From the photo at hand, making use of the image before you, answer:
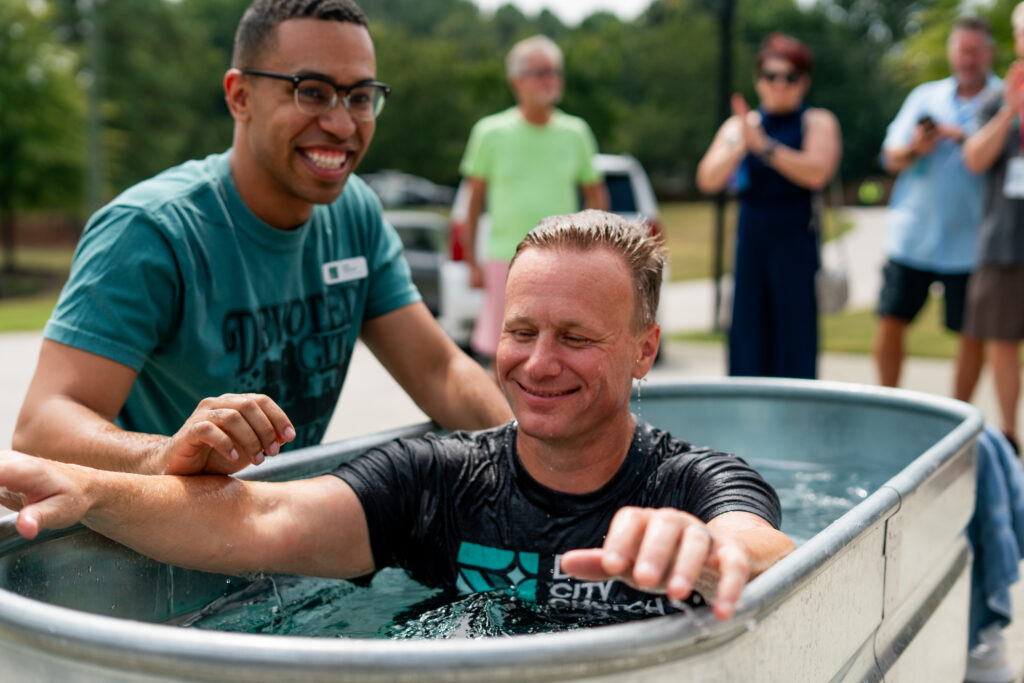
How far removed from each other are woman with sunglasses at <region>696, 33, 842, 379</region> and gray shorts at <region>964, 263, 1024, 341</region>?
2.87 feet

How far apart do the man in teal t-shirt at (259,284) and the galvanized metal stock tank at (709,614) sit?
0.99 feet

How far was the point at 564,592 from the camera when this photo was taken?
216cm

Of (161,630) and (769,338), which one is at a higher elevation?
(161,630)

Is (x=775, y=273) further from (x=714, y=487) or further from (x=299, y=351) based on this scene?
(x=714, y=487)

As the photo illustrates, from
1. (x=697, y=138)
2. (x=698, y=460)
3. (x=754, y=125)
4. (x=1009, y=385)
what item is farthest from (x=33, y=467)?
(x=697, y=138)

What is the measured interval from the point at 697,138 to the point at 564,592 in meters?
67.0

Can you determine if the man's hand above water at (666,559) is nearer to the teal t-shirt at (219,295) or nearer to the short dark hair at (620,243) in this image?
the short dark hair at (620,243)

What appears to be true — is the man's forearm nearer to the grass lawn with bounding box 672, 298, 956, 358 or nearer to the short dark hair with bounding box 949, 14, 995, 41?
the short dark hair with bounding box 949, 14, 995, 41

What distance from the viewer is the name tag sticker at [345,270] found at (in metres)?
3.09

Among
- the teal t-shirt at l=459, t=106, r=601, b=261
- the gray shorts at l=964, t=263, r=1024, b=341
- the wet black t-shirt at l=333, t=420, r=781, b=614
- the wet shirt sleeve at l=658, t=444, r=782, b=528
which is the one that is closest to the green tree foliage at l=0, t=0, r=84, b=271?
the teal t-shirt at l=459, t=106, r=601, b=261

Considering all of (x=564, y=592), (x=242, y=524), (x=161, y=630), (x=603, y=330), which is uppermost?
(x=603, y=330)

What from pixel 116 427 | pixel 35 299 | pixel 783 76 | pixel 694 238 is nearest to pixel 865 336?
pixel 783 76

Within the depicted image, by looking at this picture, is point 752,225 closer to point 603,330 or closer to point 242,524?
point 603,330

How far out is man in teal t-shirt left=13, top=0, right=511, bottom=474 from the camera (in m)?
2.51
